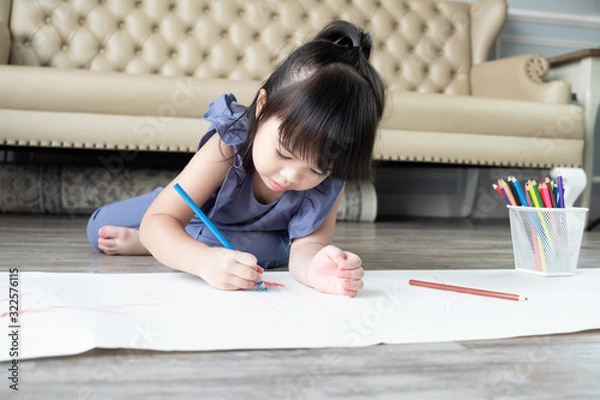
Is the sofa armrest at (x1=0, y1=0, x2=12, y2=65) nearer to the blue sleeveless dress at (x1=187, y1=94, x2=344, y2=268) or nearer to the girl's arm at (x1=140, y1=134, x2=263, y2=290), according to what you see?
the blue sleeveless dress at (x1=187, y1=94, x2=344, y2=268)

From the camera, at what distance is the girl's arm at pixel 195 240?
0.71 m

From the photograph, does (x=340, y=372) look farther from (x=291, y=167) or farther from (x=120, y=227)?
(x=120, y=227)

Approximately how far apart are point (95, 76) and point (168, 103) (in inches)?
9.2

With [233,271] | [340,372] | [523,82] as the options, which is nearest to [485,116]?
→ [523,82]

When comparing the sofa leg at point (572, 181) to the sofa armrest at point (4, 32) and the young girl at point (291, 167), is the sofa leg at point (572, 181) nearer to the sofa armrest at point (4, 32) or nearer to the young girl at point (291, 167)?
the young girl at point (291, 167)

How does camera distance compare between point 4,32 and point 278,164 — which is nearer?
point 278,164

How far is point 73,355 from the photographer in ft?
1.50

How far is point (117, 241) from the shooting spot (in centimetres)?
116

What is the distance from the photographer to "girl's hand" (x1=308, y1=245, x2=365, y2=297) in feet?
2.34

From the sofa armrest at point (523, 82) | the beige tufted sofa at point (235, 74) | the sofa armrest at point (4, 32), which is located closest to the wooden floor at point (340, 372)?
the beige tufted sofa at point (235, 74)

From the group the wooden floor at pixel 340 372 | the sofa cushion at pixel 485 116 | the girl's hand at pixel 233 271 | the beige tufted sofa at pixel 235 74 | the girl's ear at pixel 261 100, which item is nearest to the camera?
the wooden floor at pixel 340 372

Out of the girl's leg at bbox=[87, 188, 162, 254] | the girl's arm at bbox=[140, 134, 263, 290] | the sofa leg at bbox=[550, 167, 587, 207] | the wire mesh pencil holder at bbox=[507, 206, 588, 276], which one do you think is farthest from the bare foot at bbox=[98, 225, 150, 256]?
the sofa leg at bbox=[550, 167, 587, 207]

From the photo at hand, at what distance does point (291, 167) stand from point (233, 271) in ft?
0.50

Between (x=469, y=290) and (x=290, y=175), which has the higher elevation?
(x=290, y=175)
